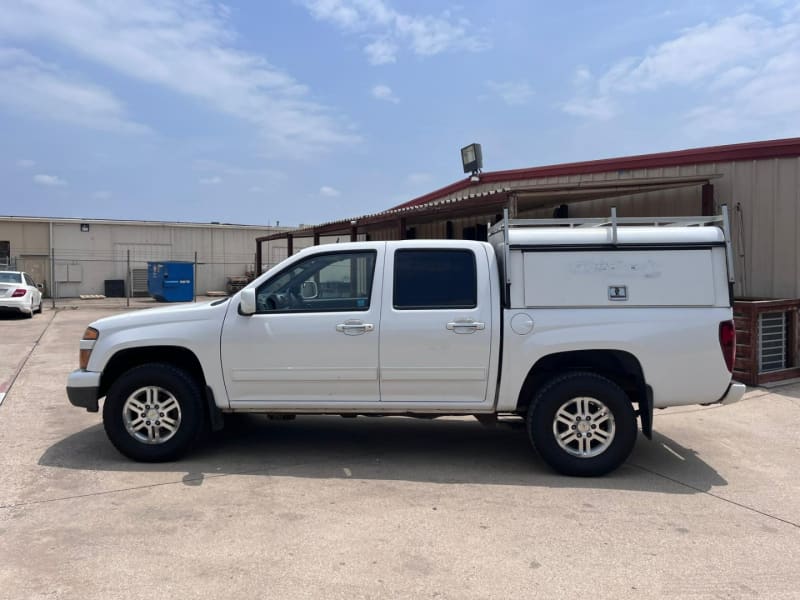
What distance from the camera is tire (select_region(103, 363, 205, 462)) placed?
16.6ft

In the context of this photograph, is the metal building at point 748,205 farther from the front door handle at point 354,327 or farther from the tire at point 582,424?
the front door handle at point 354,327

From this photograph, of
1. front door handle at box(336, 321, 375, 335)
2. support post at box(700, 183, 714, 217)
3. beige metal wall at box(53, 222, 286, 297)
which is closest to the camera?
front door handle at box(336, 321, 375, 335)

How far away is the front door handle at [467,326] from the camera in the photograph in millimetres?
4879

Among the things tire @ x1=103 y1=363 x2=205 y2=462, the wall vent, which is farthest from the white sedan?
the wall vent

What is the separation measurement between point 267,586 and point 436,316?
241cm

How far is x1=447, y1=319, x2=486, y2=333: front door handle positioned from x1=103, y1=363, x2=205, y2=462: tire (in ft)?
7.16

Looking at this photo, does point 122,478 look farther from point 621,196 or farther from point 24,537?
point 621,196

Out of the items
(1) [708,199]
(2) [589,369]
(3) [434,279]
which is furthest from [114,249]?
(2) [589,369]

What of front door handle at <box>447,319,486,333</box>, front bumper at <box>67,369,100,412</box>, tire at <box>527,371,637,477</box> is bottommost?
tire at <box>527,371,637,477</box>

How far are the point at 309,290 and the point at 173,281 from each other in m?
22.7

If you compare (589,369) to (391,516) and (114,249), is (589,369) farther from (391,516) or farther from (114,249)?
(114,249)

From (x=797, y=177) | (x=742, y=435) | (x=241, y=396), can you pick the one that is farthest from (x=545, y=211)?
(x=241, y=396)

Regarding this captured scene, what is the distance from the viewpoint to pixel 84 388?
200 inches

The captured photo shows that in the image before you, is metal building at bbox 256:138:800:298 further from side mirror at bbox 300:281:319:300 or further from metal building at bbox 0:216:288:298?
metal building at bbox 0:216:288:298
